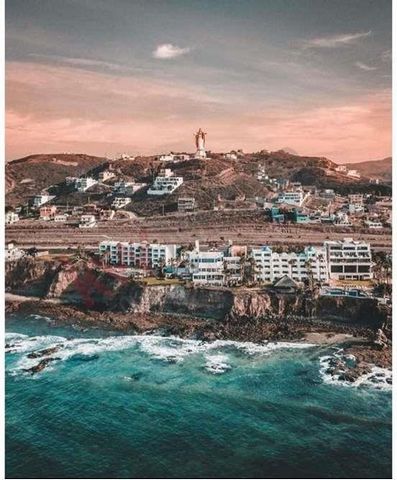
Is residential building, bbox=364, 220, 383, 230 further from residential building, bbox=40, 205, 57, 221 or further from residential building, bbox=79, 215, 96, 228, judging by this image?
residential building, bbox=40, 205, 57, 221

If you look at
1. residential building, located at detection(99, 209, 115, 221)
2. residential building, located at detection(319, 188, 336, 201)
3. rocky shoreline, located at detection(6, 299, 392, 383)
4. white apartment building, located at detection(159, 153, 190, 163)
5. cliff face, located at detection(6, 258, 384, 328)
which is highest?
white apartment building, located at detection(159, 153, 190, 163)

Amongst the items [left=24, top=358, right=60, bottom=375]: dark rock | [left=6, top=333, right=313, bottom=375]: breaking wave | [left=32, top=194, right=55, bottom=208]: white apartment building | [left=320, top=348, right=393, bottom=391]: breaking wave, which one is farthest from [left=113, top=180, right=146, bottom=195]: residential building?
[left=320, top=348, right=393, bottom=391]: breaking wave

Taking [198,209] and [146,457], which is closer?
[146,457]

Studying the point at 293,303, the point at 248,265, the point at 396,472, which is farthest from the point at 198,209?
the point at 396,472

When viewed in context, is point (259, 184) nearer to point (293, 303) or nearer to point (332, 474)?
point (293, 303)

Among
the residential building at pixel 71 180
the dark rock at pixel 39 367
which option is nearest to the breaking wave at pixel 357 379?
the dark rock at pixel 39 367
